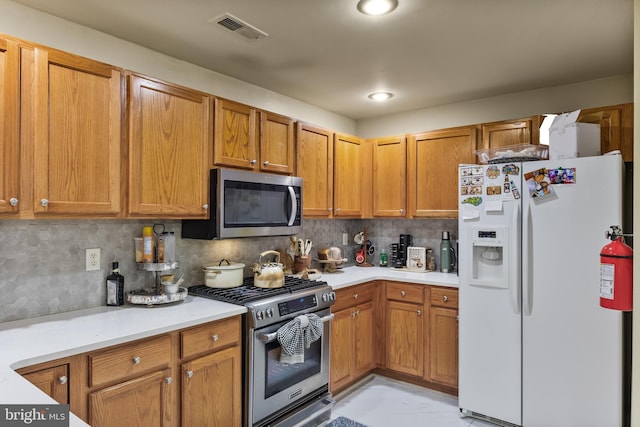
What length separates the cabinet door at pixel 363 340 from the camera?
3158mm

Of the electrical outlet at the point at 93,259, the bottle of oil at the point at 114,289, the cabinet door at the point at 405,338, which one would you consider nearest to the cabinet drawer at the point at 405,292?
the cabinet door at the point at 405,338

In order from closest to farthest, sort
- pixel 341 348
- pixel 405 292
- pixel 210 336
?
pixel 210 336, pixel 341 348, pixel 405 292

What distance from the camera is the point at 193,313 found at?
2076 mm

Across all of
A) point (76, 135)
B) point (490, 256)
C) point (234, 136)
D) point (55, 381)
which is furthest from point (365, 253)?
point (55, 381)

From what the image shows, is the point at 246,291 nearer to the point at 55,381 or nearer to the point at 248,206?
the point at 248,206

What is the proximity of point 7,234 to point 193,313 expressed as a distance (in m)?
0.97

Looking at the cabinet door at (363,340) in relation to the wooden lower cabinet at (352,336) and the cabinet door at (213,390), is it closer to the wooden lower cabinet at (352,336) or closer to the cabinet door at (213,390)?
the wooden lower cabinet at (352,336)

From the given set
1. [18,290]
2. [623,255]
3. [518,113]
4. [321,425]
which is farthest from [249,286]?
[518,113]

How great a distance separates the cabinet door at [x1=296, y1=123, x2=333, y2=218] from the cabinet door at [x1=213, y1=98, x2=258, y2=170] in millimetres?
485

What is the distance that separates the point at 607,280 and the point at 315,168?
2142 mm

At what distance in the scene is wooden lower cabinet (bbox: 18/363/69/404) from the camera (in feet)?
4.79

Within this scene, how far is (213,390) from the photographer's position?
6.79ft

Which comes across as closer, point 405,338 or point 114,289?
point 114,289

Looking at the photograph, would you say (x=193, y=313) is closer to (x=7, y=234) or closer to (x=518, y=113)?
(x=7, y=234)
